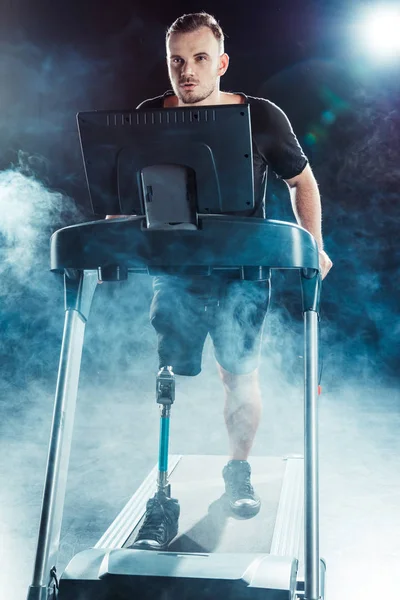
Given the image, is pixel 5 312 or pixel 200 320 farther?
pixel 5 312

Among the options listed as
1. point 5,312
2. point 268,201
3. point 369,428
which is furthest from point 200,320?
point 5,312

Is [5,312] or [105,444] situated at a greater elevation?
[5,312]

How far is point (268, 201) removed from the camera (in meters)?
4.01

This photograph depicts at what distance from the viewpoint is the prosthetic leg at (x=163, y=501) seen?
149cm

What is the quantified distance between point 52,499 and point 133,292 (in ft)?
10.1

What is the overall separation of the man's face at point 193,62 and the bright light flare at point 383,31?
2491 millimetres

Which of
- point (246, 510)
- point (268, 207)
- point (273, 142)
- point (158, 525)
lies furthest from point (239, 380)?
point (268, 207)

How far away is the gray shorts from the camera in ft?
5.57

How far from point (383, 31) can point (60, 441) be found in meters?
3.36

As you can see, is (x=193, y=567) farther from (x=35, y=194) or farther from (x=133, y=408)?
(x=35, y=194)

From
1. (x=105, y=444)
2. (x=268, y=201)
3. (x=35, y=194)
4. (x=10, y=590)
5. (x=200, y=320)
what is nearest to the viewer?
(x=10, y=590)

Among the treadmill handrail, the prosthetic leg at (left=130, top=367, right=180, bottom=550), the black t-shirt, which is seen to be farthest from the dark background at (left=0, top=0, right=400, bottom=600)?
the treadmill handrail

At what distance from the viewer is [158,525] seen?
1.50m

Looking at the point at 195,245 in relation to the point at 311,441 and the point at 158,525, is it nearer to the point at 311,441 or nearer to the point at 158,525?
the point at 311,441
